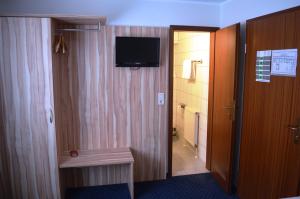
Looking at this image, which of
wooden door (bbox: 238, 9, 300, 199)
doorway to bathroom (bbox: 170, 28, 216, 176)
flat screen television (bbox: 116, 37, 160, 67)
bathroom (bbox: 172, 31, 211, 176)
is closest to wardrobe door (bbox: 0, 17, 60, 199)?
flat screen television (bbox: 116, 37, 160, 67)

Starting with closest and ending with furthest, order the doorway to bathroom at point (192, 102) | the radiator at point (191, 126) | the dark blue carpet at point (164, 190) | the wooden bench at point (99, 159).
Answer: the wooden bench at point (99, 159) → the dark blue carpet at point (164, 190) → the doorway to bathroom at point (192, 102) → the radiator at point (191, 126)

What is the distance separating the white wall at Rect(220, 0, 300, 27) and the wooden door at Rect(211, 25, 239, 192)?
0.69 ft

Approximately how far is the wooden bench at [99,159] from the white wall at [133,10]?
1.57 m

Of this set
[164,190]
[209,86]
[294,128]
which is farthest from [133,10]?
[164,190]

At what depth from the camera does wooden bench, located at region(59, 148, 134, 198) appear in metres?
2.63

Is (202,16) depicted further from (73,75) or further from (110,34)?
(73,75)

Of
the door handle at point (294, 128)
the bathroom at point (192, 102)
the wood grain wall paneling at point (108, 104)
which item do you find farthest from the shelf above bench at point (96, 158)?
the door handle at point (294, 128)

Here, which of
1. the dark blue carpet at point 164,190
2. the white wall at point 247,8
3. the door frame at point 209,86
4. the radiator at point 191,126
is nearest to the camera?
the white wall at point 247,8

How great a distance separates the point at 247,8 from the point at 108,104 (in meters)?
1.97

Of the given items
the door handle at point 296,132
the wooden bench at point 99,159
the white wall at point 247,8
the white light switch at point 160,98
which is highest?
the white wall at point 247,8

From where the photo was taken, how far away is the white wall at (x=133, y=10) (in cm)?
269

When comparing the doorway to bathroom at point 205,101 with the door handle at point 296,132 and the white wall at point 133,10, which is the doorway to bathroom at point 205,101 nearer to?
the white wall at point 133,10

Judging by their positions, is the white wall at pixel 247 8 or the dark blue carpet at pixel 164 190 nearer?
the white wall at pixel 247 8

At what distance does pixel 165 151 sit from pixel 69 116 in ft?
4.36
